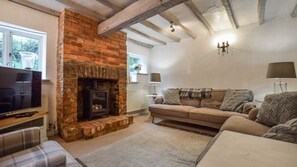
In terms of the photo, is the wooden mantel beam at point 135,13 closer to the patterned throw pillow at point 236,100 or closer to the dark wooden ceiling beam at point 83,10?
the dark wooden ceiling beam at point 83,10

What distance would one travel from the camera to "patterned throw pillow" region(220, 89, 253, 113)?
3.11 m

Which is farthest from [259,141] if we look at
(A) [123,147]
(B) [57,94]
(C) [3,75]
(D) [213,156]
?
(B) [57,94]

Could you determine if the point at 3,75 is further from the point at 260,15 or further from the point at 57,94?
the point at 260,15

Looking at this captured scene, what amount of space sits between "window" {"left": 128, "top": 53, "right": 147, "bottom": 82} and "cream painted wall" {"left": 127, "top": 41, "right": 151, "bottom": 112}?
14cm

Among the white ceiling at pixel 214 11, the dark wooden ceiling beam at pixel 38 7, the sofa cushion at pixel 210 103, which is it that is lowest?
the sofa cushion at pixel 210 103

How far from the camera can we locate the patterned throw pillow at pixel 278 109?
70.7 inches

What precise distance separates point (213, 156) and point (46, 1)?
3257 millimetres

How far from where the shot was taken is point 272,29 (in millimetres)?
3352

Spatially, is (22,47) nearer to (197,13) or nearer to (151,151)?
(151,151)

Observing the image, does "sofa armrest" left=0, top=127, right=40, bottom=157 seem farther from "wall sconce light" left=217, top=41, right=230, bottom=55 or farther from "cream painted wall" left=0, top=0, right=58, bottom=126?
"wall sconce light" left=217, top=41, right=230, bottom=55

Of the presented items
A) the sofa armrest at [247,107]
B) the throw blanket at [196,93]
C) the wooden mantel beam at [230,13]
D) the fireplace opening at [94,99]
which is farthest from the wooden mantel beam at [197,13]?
the fireplace opening at [94,99]

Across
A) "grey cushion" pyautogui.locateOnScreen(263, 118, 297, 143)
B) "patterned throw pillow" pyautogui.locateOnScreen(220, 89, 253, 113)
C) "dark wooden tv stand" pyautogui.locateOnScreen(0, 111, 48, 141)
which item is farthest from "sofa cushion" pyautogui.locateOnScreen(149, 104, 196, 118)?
"dark wooden tv stand" pyautogui.locateOnScreen(0, 111, 48, 141)

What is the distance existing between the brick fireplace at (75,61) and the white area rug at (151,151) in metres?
0.85

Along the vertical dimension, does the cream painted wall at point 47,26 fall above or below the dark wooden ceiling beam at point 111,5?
below
